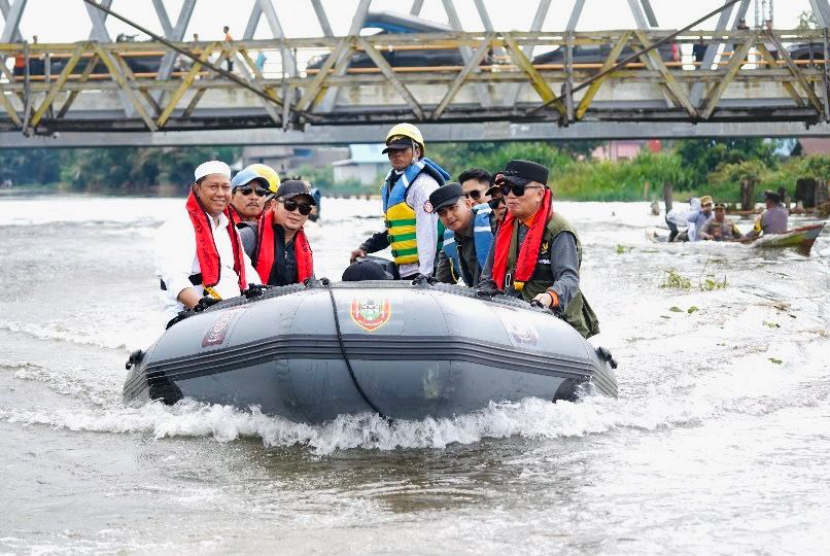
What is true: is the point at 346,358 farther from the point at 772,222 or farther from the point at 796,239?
the point at 772,222

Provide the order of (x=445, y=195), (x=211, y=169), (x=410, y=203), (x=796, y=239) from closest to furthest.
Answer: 1. (x=211, y=169)
2. (x=445, y=195)
3. (x=410, y=203)
4. (x=796, y=239)

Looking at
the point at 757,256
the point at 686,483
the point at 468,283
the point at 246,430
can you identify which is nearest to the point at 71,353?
the point at 468,283

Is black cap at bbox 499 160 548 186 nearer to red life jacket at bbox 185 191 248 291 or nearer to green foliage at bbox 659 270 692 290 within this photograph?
red life jacket at bbox 185 191 248 291

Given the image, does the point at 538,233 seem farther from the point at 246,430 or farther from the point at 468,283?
the point at 246,430

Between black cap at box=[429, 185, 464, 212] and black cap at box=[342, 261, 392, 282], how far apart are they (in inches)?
35.0

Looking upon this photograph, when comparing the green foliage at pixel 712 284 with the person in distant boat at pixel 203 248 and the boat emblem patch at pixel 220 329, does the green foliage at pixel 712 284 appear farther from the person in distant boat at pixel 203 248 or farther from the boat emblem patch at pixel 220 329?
the boat emblem patch at pixel 220 329

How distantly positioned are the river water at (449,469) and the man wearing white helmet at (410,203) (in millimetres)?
1662

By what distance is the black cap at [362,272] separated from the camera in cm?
816

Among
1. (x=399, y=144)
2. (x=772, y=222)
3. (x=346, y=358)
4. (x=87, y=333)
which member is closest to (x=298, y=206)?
(x=399, y=144)

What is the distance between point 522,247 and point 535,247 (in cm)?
9

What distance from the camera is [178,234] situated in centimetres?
845

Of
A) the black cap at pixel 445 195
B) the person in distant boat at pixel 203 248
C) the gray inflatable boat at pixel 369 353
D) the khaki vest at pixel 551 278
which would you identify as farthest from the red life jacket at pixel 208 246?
the khaki vest at pixel 551 278

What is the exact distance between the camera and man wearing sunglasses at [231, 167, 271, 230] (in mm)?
9273

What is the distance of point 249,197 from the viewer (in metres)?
9.27
